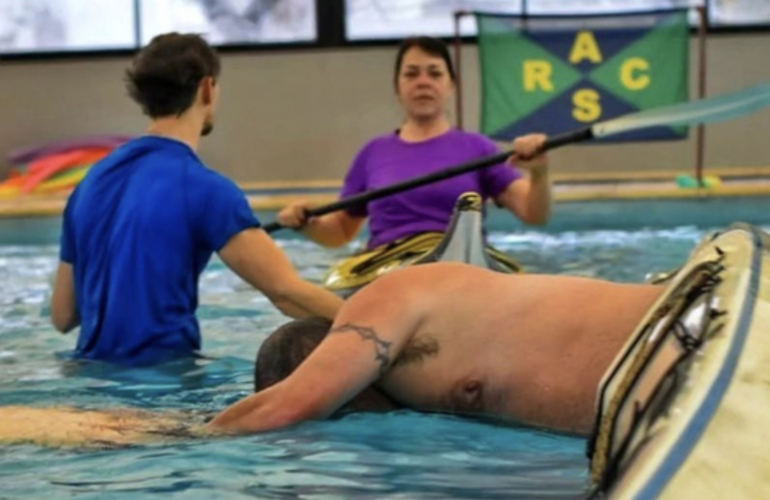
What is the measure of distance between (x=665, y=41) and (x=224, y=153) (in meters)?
3.04

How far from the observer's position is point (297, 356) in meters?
2.76

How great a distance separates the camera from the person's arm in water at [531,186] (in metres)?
4.52

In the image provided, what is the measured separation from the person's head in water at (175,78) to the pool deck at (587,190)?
3.28m

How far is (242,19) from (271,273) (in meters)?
6.88

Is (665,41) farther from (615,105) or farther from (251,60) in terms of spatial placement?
(251,60)

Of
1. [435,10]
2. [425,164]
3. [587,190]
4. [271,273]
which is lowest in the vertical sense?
[587,190]

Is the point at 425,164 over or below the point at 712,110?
below

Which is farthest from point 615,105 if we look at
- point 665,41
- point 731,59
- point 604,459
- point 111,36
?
point 604,459

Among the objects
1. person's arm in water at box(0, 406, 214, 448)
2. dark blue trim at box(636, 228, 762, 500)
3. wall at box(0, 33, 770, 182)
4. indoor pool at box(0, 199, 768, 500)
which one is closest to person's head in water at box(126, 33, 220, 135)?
indoor pool at box(0, 199, 768, 500)

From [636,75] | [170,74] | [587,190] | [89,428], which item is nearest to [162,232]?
[170,74]

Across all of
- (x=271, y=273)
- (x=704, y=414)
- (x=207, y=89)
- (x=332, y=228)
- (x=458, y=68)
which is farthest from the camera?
(x=458, y=68)

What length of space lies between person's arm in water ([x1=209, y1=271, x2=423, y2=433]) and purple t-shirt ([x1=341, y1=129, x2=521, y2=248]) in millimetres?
2175

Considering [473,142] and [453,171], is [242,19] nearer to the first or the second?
[473,142]

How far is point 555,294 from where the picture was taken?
260 cm
